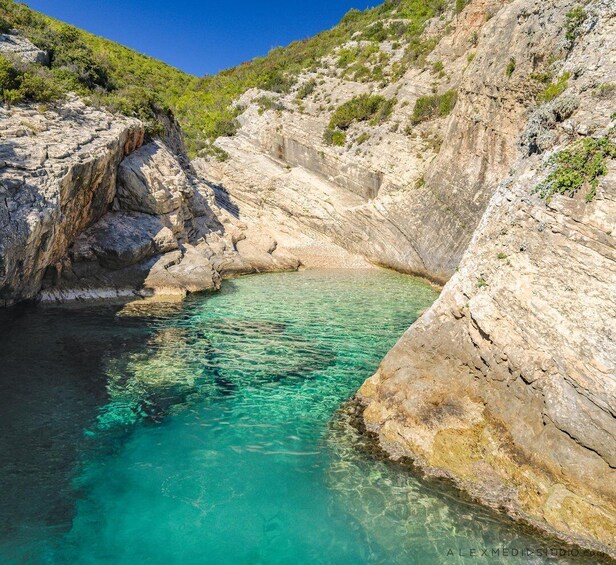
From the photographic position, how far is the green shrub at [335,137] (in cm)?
2998

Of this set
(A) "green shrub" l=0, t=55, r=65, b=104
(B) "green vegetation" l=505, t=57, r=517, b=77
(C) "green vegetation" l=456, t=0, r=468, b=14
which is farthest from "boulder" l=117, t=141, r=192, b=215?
(C) "green vegetation" l=456, t=0, r=468, b=14

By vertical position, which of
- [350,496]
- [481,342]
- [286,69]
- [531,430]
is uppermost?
[286,69]

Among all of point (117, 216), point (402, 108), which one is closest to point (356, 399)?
point (117, 216)

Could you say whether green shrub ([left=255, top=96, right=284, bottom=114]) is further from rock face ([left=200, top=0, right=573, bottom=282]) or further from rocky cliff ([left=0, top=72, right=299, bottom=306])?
rocky cliff ([left=0, top=72, right=299, bottom=306])

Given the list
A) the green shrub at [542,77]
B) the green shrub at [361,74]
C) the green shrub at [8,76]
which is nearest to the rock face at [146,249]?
the green shrub at [8,76]

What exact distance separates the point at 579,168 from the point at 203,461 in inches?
328

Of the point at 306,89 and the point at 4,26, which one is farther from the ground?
the point at 306,89

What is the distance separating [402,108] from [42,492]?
2970 cm

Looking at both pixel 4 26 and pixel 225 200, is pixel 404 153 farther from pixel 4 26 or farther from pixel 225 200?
pixel 4 26

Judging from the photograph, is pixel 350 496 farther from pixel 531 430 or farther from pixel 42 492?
pixel 42 492

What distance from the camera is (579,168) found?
7.02 m

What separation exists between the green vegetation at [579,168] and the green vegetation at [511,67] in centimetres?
1418

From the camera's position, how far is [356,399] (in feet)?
31.6

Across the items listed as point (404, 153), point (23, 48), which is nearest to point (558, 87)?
point (404, 153)
